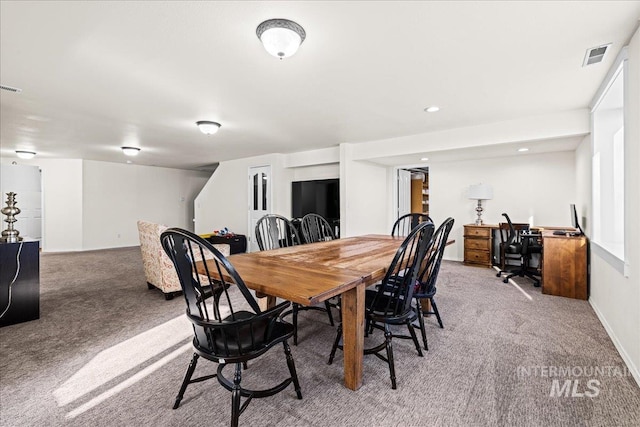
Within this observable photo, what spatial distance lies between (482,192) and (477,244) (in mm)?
897

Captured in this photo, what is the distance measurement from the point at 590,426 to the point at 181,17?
10.5 feet

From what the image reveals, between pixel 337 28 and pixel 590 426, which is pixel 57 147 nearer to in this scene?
pixel 337 28

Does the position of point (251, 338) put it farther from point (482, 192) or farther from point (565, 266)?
point (482, 192)

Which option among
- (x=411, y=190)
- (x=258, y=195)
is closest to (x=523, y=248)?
(x=411, y=190)

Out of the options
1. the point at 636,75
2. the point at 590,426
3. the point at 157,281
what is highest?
the point at 636,75

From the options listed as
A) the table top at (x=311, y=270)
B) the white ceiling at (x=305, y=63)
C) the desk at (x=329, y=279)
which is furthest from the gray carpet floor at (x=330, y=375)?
the white ceiling at (x=305, y=63)

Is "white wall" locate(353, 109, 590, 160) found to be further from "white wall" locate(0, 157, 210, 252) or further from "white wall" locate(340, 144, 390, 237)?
"white wall" locate(0, 157, 210, 252)

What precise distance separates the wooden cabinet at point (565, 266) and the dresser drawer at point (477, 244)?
139 centimetres

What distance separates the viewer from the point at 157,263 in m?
3.63

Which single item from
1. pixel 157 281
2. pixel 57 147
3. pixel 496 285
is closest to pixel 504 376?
pixel 496 285

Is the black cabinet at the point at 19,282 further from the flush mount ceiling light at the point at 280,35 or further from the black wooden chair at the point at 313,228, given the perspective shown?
the flush mount ceiling light at the point at 280,35

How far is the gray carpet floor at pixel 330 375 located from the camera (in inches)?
62.9

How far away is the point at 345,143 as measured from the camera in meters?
5.59

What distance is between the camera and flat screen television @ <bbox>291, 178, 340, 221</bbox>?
A: 640cm
